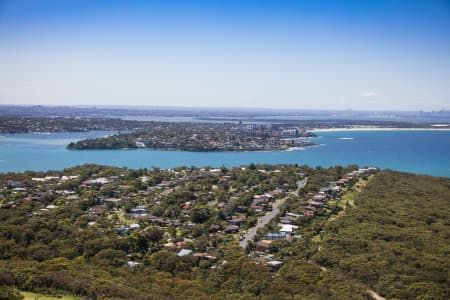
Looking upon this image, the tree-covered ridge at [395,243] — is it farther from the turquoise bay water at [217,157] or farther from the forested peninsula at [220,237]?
the turquoise bay water at [217,157]

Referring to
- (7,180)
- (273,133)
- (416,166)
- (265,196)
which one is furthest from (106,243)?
(273,133)

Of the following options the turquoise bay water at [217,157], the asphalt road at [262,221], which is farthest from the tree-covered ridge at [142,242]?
the turquoise bay water at [217,157]

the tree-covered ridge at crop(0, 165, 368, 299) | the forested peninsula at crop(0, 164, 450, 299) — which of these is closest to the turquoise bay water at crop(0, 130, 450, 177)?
the forested peninsula at crop(0, 164, 450, 299)

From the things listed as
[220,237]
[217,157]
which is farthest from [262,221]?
[217,157]

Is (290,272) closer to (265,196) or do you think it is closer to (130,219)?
(130,219)

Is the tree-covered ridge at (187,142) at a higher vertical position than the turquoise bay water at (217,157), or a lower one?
higher

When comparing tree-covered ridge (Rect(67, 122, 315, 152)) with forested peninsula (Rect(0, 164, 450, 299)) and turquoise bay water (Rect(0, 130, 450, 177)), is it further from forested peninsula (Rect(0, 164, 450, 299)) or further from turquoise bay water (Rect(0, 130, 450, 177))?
forested peninsula (Rect(0, 164, 450, 299))

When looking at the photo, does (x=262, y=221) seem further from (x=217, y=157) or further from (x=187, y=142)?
(x=187, y=142)
